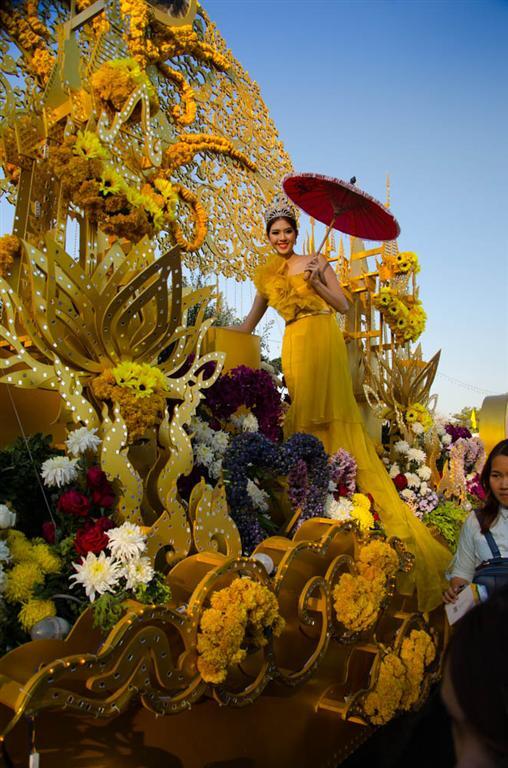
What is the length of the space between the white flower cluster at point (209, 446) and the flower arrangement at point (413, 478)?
1.67 meters

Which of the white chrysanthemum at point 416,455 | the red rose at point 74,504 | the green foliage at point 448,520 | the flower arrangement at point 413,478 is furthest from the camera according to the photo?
the white chrysanthemum at point 416,455

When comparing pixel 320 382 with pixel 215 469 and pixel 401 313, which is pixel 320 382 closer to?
pixel 215 469

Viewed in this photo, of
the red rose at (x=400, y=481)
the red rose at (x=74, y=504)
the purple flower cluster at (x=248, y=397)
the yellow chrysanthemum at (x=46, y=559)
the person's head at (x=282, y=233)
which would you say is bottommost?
the yellow chrysanthemum at (x=46, y=559)

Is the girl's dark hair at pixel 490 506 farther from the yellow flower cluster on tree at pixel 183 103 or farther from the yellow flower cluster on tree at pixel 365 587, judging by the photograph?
the yellow flower cluster on tree at pixel 183 103

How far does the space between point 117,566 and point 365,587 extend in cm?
105

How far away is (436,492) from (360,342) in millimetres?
1306

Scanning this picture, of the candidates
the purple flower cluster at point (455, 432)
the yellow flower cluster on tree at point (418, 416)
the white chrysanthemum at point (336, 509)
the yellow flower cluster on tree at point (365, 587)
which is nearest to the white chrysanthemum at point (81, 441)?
the yellow flower cluster on tree at point (365, 587)

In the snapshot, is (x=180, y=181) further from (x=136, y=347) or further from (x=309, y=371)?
(x=136, y=347)

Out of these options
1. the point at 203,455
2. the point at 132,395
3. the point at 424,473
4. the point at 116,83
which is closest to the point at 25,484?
the point at 132,395

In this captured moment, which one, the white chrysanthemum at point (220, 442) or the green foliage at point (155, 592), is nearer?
the green foliage at point (155, 592)

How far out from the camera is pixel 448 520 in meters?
3.81

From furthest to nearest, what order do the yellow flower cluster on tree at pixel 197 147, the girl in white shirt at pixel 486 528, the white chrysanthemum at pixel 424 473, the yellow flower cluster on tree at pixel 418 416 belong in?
the yellow flower cluster on tree at pixel 418 416 → the white chrysanthemum at pixel 424 473 → the yellow flower cluster on tree at pixel 197 147 → the girl in white shirt at pixel 486 528

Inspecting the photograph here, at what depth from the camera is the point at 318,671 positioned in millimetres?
2316

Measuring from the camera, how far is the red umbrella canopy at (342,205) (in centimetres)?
330
